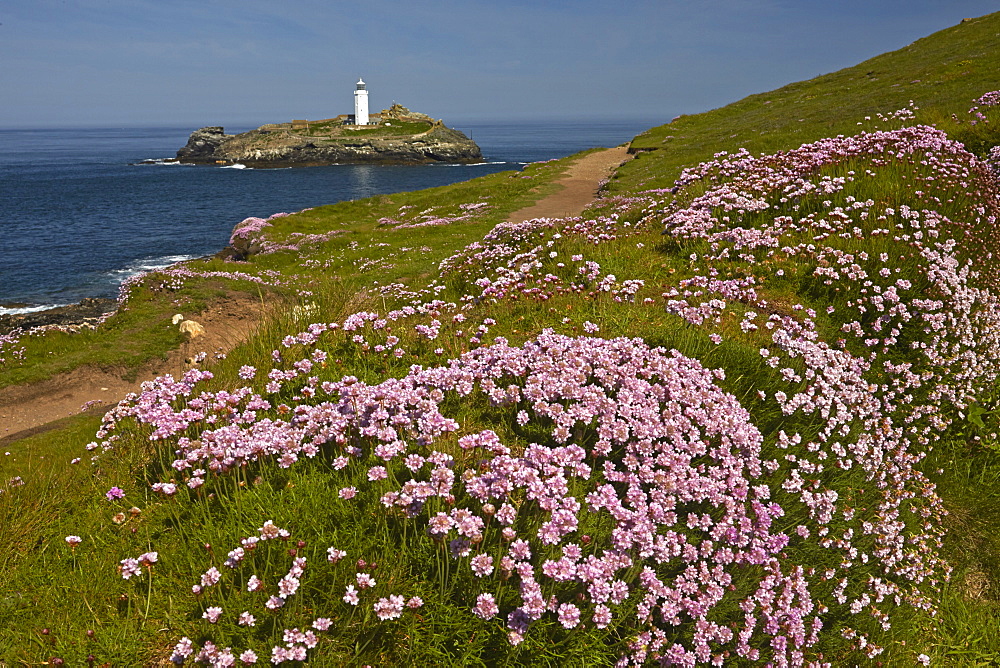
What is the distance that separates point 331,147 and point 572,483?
596 feet

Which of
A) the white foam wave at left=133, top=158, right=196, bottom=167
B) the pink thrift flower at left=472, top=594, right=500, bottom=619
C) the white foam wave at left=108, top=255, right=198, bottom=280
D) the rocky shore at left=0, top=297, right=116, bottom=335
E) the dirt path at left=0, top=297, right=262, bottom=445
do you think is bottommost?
the dirt path at left=0, top=297, right=262, bottom=445

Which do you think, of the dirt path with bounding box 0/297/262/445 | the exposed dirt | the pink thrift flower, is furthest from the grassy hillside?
the dirt path with bounding box 0/297/262/445

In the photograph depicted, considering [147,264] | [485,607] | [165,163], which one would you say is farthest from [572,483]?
[165,163]

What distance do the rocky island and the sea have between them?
9.00 meters

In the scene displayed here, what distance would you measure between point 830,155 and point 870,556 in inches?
390

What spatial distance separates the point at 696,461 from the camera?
4727 millimetres

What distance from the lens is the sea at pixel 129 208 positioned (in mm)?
46938

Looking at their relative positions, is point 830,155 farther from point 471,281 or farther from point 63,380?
point 63,380

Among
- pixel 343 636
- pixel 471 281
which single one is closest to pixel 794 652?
pixel 343 636

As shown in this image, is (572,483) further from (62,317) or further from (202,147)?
(202,147)

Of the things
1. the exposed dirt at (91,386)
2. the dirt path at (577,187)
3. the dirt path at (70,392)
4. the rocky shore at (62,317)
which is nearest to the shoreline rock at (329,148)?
the dirt path at (577,187)

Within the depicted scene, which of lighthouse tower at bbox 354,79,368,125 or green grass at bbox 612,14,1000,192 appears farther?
lighthouse tower at bbox 354,79,368,125

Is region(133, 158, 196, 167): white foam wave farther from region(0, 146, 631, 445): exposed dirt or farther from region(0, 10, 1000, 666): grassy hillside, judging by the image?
region(0, 10, 1000, 666): grassy hillside

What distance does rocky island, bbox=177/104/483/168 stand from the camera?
16250 centimetres
